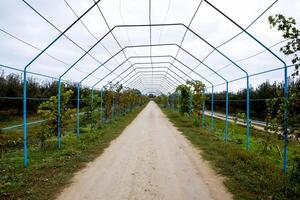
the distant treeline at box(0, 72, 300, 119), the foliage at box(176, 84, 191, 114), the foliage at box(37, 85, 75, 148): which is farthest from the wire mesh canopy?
the foliage at box(176, 84, 191, 114)

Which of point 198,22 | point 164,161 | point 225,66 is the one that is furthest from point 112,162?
point 225,66

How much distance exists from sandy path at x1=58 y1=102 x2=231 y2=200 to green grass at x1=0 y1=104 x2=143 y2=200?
295mm

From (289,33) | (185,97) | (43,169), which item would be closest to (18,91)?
(185,97)

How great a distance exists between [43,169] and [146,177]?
91.9 inches

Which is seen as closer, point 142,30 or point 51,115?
point 51,115

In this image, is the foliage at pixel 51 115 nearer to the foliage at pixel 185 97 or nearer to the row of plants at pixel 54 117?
the row of plants at pixel 54 117

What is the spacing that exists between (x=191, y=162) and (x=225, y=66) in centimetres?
726

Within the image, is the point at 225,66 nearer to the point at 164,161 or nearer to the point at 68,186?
the point at 164,161

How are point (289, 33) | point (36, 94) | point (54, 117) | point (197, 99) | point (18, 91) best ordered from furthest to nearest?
1. point (36, 94)
2. point (18, 91)
3. point (197, 99)
4. point (54, 117)
5. point (289, 33)

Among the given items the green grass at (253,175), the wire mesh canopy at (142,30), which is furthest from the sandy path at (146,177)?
the wire mesh canopy at (142,30)

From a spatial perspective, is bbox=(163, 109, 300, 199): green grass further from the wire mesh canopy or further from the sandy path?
the wire mesh canopy

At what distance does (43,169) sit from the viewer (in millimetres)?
6094

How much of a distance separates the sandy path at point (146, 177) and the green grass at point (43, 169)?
11.6 inches

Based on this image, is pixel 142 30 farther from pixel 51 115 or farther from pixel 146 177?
pixel 146 177
